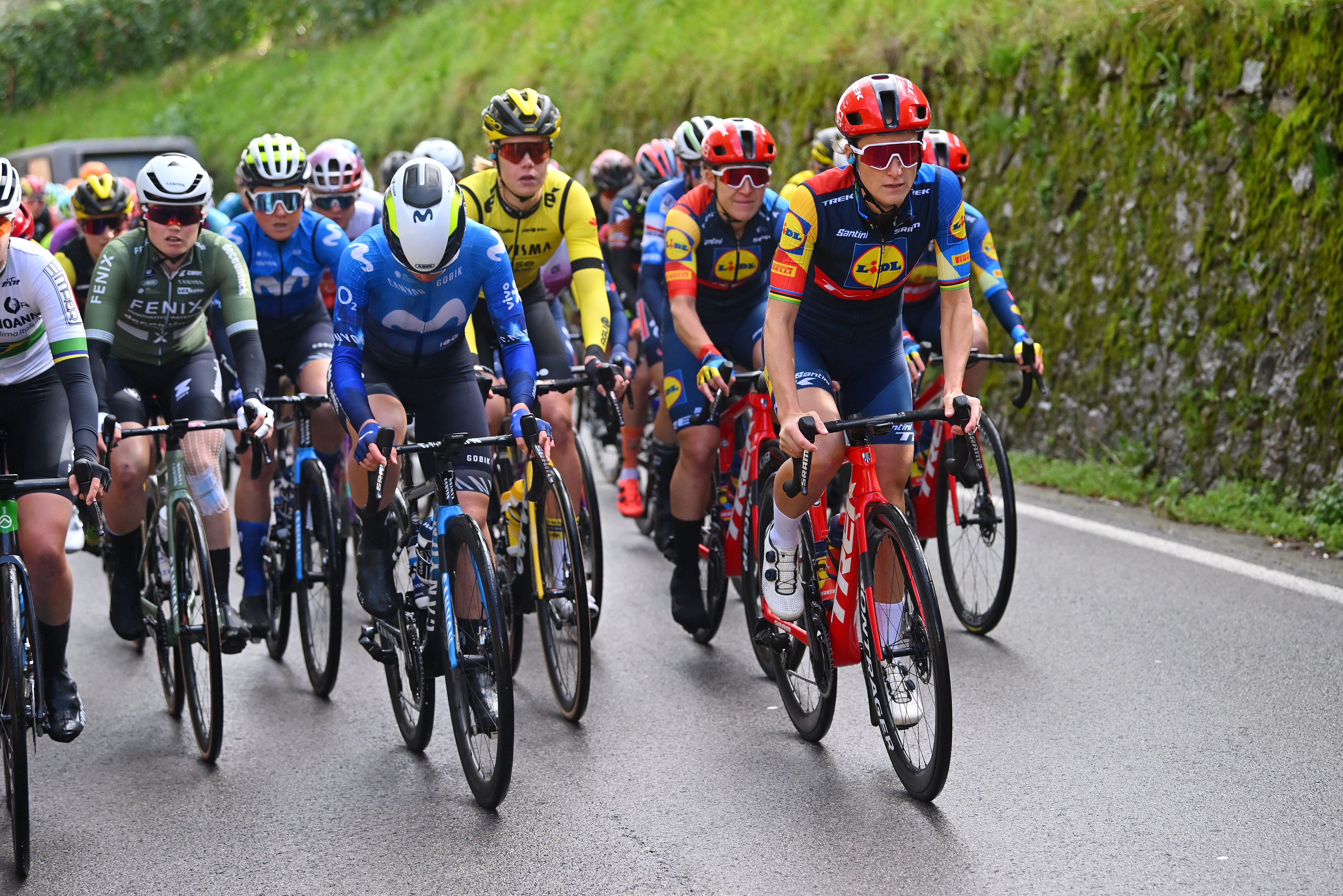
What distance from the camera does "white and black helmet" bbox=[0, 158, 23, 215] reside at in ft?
15.5

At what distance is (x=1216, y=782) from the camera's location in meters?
4.46

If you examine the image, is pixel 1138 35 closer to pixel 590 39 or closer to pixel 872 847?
pixel 872 847

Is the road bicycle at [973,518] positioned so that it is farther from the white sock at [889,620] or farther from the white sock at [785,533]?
the white sock at [889,620]

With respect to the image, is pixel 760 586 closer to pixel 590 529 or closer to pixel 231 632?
pixel 590 529

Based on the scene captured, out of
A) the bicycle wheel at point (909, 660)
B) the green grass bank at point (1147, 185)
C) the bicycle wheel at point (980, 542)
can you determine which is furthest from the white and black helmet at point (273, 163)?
the green grass bank at point (1147, 185)

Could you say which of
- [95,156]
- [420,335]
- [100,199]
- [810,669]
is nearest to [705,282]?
[420,335]

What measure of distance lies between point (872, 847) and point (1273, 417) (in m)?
5.12

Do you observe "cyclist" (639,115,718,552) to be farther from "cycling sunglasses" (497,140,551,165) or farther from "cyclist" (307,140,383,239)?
"cyclist" (307,140,383,239)

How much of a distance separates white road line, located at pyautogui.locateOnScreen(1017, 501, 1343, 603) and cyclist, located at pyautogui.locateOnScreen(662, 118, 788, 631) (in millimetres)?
2633

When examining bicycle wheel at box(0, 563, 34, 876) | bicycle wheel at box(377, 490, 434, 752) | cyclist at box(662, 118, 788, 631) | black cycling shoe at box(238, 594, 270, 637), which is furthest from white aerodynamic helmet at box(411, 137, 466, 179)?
bicycle wheel at box(0, 563, 34, 876)

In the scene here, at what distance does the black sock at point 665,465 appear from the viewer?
7.15 m

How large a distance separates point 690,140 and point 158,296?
2774mm

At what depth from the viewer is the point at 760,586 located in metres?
5.36

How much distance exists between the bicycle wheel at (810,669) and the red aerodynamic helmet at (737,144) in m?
1.84
